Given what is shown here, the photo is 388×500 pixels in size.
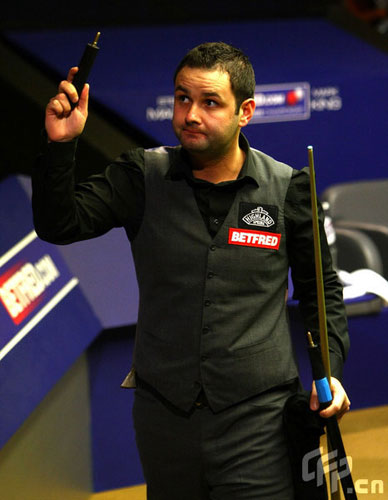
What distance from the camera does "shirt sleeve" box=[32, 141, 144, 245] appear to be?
4.66 feet

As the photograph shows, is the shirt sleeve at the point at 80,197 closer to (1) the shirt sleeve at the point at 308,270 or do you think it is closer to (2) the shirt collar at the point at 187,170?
(2) the shirt collar at the point at 187,170

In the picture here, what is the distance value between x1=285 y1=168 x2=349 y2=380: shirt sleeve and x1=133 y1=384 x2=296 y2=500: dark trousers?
0.43 feet

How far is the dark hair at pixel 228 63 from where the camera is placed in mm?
1543

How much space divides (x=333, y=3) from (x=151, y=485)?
14.5ft

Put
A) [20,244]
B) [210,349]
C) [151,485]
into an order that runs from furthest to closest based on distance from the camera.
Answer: [20,244]
[151,485]
[210,349]

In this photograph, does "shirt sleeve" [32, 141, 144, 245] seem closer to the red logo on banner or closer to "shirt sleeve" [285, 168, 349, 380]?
"shirt sleeve" [285, 168, 349, 380]

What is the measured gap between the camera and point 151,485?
1660 mm

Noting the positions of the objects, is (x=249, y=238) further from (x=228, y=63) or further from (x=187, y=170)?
(x=228, y=63)

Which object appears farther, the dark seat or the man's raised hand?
the dark seat

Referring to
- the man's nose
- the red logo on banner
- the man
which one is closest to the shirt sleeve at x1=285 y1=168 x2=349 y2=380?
the man

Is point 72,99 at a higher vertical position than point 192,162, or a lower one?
higher

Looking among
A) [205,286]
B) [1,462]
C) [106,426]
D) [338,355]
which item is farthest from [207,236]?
[106,426]

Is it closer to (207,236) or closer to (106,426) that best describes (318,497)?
(207,236)

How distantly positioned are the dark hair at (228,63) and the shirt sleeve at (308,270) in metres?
0.19
